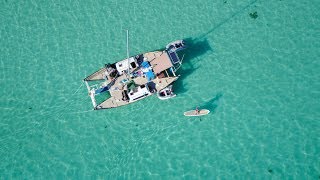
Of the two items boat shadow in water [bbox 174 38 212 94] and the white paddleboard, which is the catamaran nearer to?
boat shadow in water [bbox 174 38 212 94]

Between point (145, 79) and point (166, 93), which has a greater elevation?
point (145, 79)

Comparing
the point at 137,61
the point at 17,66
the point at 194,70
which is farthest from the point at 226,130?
the point at 17,66

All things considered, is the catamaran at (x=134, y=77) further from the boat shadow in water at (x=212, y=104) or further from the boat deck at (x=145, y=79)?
the boat shadow in water at (x=212, y=104)

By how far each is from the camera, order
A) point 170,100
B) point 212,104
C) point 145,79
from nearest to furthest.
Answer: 1. point 145,79
2. point 212,104
3. point 170,100

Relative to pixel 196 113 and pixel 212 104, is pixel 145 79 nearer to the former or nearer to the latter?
pixel 196 113

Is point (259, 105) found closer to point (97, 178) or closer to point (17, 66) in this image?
point (97, 178)

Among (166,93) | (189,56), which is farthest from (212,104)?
(189,56)
